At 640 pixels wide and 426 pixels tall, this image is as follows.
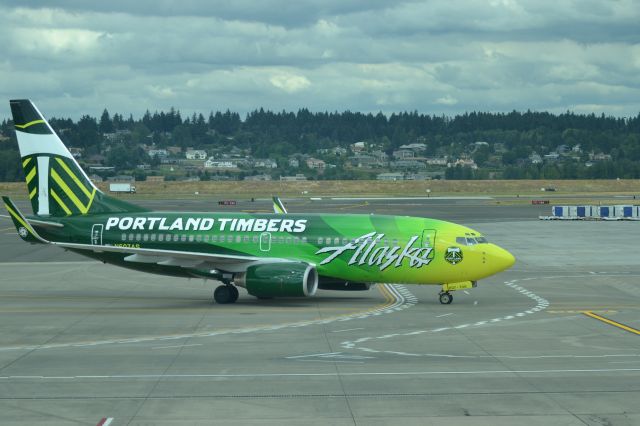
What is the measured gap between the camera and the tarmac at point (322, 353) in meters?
23.7

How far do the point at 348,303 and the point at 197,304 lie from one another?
709 centimetres

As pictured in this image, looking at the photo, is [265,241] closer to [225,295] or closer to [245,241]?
[245,241]

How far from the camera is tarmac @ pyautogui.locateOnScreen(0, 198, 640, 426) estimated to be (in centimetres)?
2370

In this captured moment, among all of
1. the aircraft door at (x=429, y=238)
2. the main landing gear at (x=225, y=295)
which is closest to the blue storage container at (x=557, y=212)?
the aircraft door at (x=429, y=238)

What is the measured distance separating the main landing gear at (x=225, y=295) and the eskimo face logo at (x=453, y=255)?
33.0ft

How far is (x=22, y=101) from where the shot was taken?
4831cm

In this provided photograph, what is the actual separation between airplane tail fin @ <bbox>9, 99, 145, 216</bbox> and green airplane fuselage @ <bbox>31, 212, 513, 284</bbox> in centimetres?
77

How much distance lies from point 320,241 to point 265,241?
8.70ft

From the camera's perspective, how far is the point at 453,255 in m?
43.5

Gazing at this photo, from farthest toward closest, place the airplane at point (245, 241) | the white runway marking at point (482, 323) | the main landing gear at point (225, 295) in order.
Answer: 1. the main landing gear at point (225, 295)
2. the airplane at point (245, 241)
3. the white runway marking at point (482, 323)

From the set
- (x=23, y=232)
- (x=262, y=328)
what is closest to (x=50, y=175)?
(x=23, y=232)

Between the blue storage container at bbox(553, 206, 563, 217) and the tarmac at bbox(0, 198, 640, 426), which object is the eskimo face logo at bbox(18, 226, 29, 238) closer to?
the tarmac at bbox(0, 198, 640, 426)

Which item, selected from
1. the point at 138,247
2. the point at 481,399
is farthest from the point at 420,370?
the point at 138,247

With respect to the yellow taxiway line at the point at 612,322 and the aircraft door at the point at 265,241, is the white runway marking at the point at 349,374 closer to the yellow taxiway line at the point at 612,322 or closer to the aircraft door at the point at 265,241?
the yellow taxiway line at the point at 612,322
